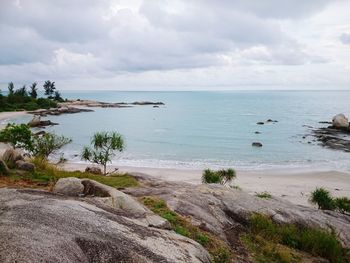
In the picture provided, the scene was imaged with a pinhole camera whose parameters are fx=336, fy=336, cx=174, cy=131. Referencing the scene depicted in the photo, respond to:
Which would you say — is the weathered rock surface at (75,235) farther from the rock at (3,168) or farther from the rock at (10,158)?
the rock at (10,158)

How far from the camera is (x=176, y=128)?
9062 cm

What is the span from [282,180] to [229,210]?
2578cm

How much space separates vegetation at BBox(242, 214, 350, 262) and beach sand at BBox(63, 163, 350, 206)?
15.2 meters

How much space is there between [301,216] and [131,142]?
176 feet

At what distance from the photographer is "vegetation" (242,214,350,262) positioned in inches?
515

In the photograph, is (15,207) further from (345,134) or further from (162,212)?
(345,134)

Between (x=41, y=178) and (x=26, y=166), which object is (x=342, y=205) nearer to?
(x=41, y=178)

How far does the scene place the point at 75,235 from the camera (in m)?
7.96

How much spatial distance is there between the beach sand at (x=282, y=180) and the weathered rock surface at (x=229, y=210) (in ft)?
38.9

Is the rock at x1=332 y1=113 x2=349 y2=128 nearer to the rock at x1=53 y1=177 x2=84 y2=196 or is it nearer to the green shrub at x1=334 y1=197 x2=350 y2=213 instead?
the green shrub at x1=334 y1=197 x2=350 y2=213

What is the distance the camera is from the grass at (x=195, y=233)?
11362 mm

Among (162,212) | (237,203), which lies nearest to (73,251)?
(162,212)

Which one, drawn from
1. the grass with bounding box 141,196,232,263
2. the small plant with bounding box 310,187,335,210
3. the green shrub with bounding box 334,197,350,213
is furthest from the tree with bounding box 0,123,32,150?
the green shrub with bounding box 334,197,350,213

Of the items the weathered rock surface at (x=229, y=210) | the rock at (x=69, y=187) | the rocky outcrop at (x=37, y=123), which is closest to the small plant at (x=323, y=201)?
the weathered rock surface at (x=229, y=210)
